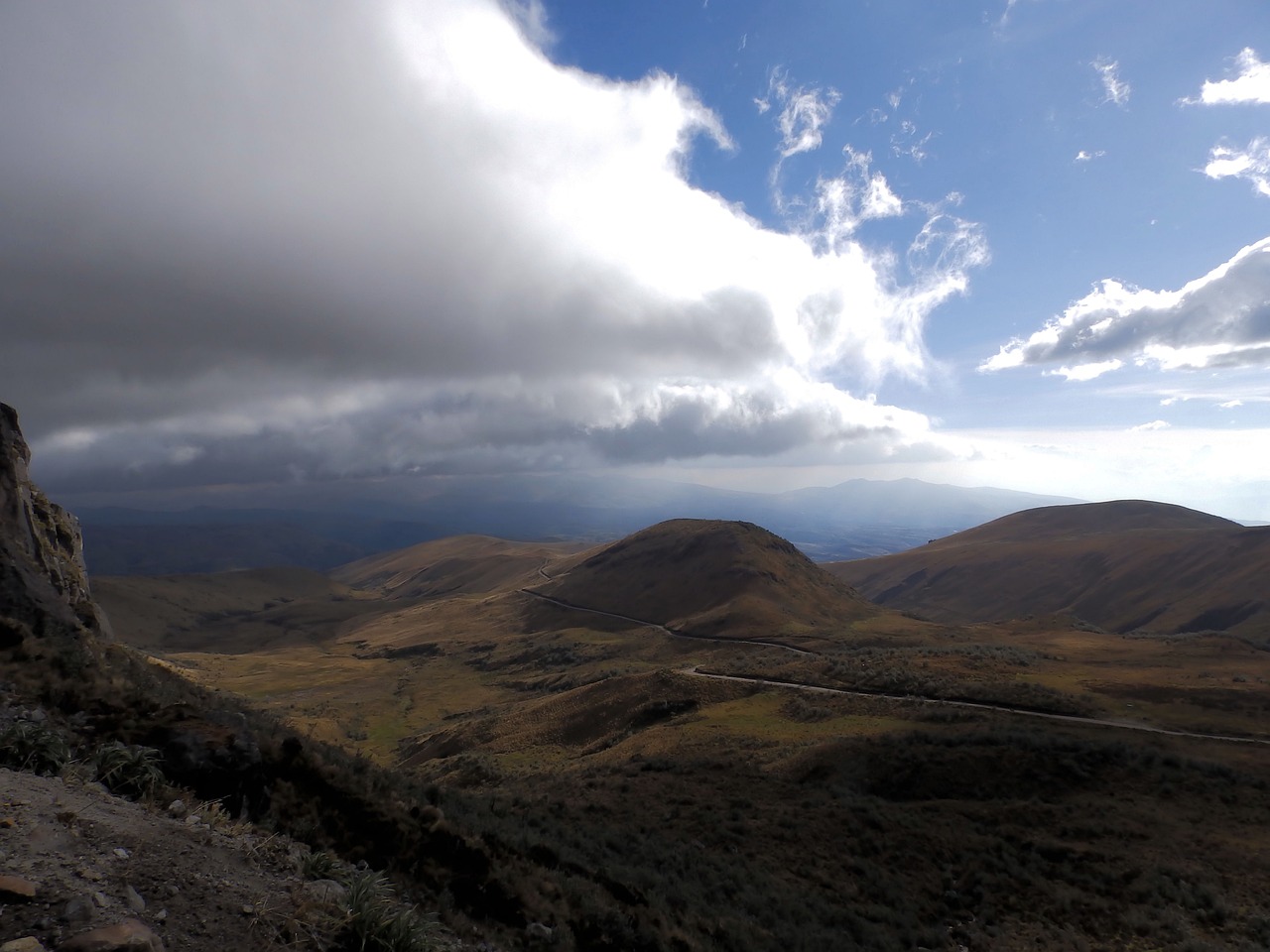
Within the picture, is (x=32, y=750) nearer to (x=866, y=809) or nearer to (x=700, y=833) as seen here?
(x=700, y=833)

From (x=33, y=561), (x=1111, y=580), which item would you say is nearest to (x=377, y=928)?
(x=33, y=561)

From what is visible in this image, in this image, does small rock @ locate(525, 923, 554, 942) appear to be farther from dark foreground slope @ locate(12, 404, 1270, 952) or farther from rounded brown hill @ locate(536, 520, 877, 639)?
rounded brown hill @ locate(536, 520, 877, 639)

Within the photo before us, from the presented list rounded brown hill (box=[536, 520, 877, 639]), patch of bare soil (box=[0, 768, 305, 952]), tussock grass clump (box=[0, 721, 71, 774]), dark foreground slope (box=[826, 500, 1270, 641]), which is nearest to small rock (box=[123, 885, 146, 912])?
patch of bare soil (box=[0, 768, 305, 952])

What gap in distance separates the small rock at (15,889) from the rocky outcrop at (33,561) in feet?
31.6

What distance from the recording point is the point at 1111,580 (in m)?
137

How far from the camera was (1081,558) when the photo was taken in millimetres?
152875

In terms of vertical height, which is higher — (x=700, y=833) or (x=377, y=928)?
(x=377, y=928)

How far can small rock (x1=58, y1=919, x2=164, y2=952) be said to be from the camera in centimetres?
484

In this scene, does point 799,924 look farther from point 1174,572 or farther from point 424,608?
point 1174,572

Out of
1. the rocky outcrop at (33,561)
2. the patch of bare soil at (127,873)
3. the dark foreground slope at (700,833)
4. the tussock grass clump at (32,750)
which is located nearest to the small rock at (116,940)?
the patch of bare soil at (127,873)

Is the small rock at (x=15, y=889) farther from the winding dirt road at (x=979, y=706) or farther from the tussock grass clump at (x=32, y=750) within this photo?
the winding dirt road at (x=979, y=706)

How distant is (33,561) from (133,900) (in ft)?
66.6

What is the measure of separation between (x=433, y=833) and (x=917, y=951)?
1223 cm

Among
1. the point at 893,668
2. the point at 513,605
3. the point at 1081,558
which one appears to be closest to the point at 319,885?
the point at 893,668
